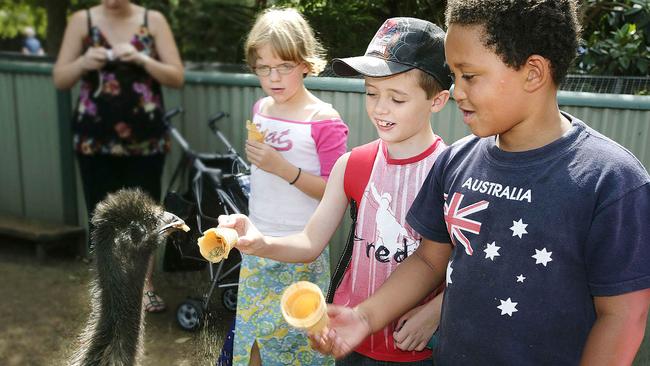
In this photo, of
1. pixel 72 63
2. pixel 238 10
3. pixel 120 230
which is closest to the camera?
pixel 120 230

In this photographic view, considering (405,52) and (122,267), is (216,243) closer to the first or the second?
(405,52)

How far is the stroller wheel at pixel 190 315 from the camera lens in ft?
13.5

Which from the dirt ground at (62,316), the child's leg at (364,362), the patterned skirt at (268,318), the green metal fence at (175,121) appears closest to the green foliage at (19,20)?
the green metal fence at (175,121)

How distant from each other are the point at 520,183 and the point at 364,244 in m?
0.72

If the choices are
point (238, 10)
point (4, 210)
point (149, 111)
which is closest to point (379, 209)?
point (149, 111)

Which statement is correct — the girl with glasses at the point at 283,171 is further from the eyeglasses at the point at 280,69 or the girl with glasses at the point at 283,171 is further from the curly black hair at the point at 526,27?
the curly black hair at the point at 526,27

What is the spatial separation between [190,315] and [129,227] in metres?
1.72

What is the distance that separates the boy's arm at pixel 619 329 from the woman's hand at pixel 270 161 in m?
1.53

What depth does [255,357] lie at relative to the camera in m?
2.76

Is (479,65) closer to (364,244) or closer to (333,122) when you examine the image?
(364,244)

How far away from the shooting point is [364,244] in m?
2.09

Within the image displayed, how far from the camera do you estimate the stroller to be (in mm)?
3722

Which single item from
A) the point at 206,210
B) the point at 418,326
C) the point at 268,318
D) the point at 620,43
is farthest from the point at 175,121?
the point at 418,326

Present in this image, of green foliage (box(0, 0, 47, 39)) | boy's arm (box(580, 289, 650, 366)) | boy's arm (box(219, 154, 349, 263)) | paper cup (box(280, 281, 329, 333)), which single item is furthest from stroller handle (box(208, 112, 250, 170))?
green foliage (box(0, 0, 47, 39))
